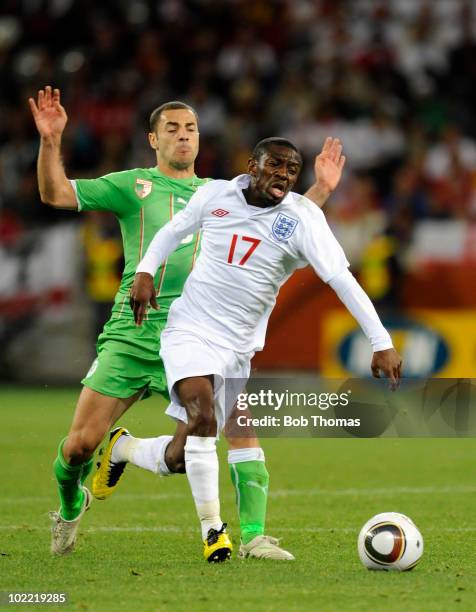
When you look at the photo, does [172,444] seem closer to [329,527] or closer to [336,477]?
[329,527]

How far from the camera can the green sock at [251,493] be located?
21.8 feet

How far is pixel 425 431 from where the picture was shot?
7.68m

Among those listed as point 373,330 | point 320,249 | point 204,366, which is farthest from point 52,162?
point 373,330

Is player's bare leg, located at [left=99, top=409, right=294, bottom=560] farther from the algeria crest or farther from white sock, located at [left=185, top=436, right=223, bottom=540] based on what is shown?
the algeria crest

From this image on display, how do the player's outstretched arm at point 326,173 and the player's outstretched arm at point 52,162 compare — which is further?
the player's outstretched arm at point 326,173

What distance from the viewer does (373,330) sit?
20.1 ft

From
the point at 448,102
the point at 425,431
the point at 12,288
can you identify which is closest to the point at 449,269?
the point at 448,102

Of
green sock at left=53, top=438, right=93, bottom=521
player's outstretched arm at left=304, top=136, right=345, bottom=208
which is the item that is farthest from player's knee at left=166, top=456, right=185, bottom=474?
player's outstretched arm at left=304, top=136, right=345, bottom=208

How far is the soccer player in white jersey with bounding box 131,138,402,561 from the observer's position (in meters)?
6.24

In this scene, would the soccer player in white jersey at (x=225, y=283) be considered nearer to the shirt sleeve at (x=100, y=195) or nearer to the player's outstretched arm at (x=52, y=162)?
the shirt sleeve at (x=100, y=195)

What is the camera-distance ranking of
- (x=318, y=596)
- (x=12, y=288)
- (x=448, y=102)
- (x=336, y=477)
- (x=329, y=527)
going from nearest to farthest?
(x=318, y=596) < (x=329, y=527) < (x=336, y=477) < (x=12, y=288) < (x=448, y=102)

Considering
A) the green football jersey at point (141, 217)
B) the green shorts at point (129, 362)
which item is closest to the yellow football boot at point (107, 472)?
the green shorts at point (129, 362)

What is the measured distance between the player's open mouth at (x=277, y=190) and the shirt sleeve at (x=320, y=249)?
0.15 m

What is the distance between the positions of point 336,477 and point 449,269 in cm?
542
